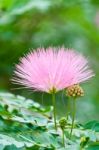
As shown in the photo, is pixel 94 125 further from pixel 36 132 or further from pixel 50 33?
pixel 50 33

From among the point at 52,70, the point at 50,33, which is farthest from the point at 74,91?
the point at 50,33

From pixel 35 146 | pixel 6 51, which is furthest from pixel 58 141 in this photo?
pixel 6 51

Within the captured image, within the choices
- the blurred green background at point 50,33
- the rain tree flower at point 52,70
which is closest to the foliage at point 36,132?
the rain tree flower at point 52,70

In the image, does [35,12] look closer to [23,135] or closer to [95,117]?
[95,117]

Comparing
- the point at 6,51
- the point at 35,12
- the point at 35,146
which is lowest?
the point at 35,146

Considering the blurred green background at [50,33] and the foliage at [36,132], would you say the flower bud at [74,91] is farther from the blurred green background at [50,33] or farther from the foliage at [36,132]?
the blurred green background at [50,33]

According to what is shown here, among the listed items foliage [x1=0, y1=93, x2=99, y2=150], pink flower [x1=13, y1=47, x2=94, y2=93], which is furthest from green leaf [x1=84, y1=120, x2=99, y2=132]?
pink flower [x1=13, y1=47, x2=94, y2=93]
